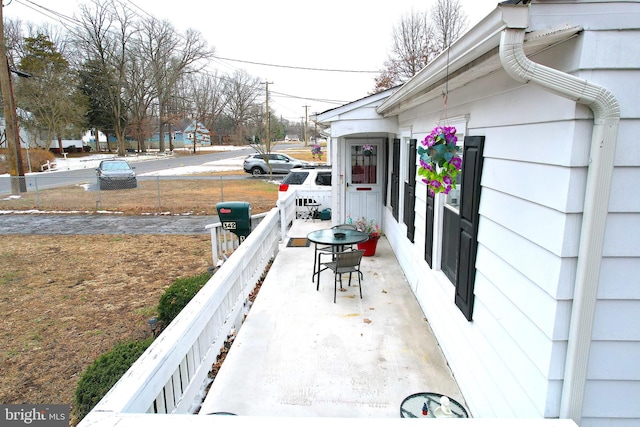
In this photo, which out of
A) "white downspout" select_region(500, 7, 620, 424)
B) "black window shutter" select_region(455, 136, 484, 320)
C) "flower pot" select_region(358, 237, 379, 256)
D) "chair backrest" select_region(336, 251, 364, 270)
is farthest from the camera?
"flower pot" select_region(358, 237, 379, 256)

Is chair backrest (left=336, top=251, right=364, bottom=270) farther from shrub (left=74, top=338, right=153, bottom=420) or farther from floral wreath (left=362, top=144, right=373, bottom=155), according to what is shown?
floral wreath (left=362, top=144, right=373, bottom=155)

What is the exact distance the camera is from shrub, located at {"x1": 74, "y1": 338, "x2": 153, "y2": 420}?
2.99 meters

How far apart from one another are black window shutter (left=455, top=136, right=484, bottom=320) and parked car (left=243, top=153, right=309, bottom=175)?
1926 centimetres

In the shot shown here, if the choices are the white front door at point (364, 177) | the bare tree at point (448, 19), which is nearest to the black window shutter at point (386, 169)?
the white front door at point (364, 177)

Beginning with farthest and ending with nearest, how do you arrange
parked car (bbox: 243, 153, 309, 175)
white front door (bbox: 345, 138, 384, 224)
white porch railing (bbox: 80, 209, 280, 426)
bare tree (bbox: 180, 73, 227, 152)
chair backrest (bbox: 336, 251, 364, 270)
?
bare tree (bbox: 180, 73, 227, 152)
parked car (bbox: 243, 153, 309, 175)
white front door (bbox: 345, 138, 384, 224)
chair backrest (bbox: 336, 251, 364, 270)
white porch railing (bbox: 80, 209, 280, 426)

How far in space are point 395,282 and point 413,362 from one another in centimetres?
188

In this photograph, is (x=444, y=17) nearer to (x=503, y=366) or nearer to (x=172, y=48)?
(x=503, y=366)

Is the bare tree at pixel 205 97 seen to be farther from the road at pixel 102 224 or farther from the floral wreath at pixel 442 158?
the floral wreath at pixel 442 158

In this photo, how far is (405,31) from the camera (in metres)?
22.2

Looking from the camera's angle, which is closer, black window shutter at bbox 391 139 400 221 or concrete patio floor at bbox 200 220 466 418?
concrete patio floor at bbox 200 220 466 418

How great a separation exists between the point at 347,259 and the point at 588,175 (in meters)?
3.17

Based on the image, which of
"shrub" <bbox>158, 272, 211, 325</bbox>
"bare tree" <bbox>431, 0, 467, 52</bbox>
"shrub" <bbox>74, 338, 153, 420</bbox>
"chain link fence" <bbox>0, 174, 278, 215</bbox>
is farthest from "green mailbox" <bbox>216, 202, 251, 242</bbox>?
"bare tree" <bbox>431, 0, 467, 52</bbox>

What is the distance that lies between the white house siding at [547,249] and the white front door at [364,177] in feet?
15.3

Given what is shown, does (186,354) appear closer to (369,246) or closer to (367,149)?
(369,246)
